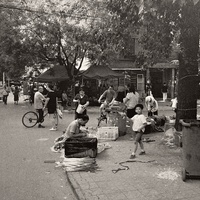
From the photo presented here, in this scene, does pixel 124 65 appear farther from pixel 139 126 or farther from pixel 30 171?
pixel 30 171

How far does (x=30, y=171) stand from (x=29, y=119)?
6.90 metres

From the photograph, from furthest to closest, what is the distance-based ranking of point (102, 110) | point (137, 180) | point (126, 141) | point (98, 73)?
point (98, 73) → point (102, 110) → point (126, 141) → point (137, 180)

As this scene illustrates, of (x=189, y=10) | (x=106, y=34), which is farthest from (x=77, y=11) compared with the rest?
(x=189, y=10)

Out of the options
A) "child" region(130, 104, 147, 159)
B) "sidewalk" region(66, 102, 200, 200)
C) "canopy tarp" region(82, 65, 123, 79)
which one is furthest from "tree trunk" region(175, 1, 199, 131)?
"canopy tarp" region(82, 65, 123, 79)

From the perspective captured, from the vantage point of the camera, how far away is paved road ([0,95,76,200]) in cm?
563

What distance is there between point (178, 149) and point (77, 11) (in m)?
14.8

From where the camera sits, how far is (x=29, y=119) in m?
13.8

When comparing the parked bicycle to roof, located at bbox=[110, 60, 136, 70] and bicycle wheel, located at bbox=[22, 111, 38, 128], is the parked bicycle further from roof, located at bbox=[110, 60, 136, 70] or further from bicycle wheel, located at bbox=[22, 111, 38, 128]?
roof, located at bbox=[110, 60, 136, 70]

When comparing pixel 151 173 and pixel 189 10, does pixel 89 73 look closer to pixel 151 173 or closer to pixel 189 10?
pixel 189 10

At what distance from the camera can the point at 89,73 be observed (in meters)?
22.4

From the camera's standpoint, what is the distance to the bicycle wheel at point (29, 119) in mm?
13805

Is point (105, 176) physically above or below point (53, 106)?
below

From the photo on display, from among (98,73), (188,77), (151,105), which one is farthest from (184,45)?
(98,73)

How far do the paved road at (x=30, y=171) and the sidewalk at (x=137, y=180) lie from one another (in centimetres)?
34
